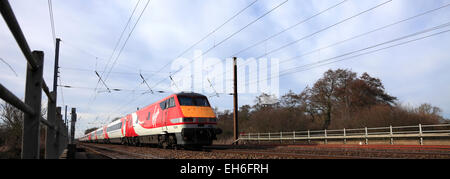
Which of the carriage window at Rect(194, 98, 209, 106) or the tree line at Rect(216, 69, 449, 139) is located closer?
the carriage window at Rect(194, 98, 209, 106)

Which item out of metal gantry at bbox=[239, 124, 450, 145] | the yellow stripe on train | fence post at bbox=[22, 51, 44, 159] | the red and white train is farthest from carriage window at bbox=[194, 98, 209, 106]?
fence post at bbox=[22, 51, 44, 159]

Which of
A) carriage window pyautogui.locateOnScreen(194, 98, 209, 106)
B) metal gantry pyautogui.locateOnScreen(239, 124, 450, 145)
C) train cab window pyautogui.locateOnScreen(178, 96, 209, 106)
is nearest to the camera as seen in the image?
metal gantry pyautogui.locateOnScreen(239, 124, 450, 145)

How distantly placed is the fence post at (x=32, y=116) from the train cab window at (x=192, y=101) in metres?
11.8

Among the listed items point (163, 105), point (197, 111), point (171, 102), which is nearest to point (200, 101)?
point (197, 111)

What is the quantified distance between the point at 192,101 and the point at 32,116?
40.9ft

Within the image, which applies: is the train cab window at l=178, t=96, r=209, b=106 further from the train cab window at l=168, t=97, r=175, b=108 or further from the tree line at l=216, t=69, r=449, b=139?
the tree line at l=216, t=69, r=449, b=139

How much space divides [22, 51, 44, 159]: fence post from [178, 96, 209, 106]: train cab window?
11.8m

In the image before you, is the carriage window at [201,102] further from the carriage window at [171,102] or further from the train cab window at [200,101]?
the carriage window at [171,102]

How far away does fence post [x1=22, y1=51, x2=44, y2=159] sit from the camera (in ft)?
7.85

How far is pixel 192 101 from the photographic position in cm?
1488

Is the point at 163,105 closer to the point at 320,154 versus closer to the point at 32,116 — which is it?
the point at 320,154

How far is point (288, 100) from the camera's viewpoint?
131ft
